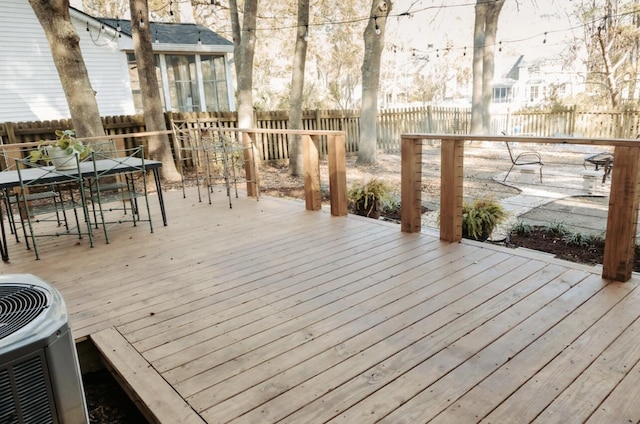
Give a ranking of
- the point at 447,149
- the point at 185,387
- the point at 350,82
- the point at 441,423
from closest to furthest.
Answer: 1. the point at 441,423
2. the point at 185,387
3. the point at 447,149
4. the point at 350,82

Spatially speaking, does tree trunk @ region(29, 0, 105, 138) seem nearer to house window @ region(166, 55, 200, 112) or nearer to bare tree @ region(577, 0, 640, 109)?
house window @ region(166, 55, 200, 112)

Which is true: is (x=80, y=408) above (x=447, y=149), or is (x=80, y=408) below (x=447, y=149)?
below

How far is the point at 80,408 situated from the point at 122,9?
894 inches

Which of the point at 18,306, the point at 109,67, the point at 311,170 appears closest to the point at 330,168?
the point at 311,170

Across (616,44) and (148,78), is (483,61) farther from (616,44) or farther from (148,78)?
(148,78)

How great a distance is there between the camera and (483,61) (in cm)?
1296

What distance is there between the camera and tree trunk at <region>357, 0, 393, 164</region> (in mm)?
9031

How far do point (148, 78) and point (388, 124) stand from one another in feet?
21.9

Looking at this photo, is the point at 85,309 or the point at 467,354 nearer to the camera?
the point at 467,354

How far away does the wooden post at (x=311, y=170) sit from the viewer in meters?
4.90

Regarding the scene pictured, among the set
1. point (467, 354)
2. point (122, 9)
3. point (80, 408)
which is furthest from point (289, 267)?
point (122, 9)

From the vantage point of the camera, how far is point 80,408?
4.46 ft

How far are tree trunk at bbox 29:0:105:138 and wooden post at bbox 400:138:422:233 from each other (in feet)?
15.8

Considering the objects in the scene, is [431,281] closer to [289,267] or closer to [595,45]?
[289,267]
